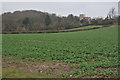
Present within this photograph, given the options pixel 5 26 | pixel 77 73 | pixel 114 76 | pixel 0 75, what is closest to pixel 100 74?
pixel 114 76

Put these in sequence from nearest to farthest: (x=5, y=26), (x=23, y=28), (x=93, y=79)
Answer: (x=93, y=79), (x=5, y=26), (x=23, y=28)

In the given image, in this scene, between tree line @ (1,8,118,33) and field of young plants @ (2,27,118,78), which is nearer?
field of young plants @ (2,27,118,78)

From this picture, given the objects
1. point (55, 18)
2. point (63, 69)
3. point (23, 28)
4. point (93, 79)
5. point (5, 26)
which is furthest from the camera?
point (55, 18)

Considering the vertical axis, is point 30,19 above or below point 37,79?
above

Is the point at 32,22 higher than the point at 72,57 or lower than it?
higher

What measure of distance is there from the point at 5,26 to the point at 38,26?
58.4ft

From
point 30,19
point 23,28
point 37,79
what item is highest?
point 30,19

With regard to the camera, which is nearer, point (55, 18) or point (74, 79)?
point (74, 79)

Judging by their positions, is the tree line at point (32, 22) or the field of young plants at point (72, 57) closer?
the field of young plants at point (72, 57)

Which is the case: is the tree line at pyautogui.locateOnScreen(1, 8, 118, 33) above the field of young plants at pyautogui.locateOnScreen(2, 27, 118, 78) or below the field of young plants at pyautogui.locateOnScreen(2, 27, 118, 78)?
above

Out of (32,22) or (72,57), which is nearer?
(72,57)

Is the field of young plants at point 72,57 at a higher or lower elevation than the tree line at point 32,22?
lower

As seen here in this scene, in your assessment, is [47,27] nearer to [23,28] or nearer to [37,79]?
[23,28]

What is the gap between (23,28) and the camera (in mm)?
83062
